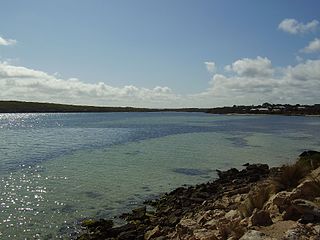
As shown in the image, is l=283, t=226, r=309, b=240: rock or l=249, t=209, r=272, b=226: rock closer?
l=283, t=226, r=309, b=240: rock

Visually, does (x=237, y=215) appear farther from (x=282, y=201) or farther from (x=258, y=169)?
(x=258, y=169)

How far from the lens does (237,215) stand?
11234 mm

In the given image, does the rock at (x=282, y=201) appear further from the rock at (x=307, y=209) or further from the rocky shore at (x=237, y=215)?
the rock at (x=307, y=209)

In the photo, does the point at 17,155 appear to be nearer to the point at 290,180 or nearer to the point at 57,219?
the point at 57,219

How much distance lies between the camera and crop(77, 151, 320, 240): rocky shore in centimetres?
905

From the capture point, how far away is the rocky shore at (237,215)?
29.7 ft

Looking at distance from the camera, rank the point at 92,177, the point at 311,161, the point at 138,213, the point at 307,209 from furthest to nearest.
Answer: the point at 92,177
the point at 138,213
the point at 311,161
the point at 307,209

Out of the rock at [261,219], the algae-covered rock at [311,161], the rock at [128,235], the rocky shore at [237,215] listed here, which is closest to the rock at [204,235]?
the rocky shore at [237,215]

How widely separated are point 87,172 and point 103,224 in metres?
13.6

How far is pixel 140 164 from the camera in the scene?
112 feet

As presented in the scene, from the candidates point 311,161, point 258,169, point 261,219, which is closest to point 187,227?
point 261,219

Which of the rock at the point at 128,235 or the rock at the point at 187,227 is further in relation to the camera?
the rock at the point at 128,235

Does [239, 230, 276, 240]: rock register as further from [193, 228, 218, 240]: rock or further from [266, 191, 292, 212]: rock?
[266, 191, 292, 212]: rock

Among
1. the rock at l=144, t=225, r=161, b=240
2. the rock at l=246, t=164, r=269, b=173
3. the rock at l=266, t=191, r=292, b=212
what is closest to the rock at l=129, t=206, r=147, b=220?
the rock at l=144, t=225, r=161, b=240
